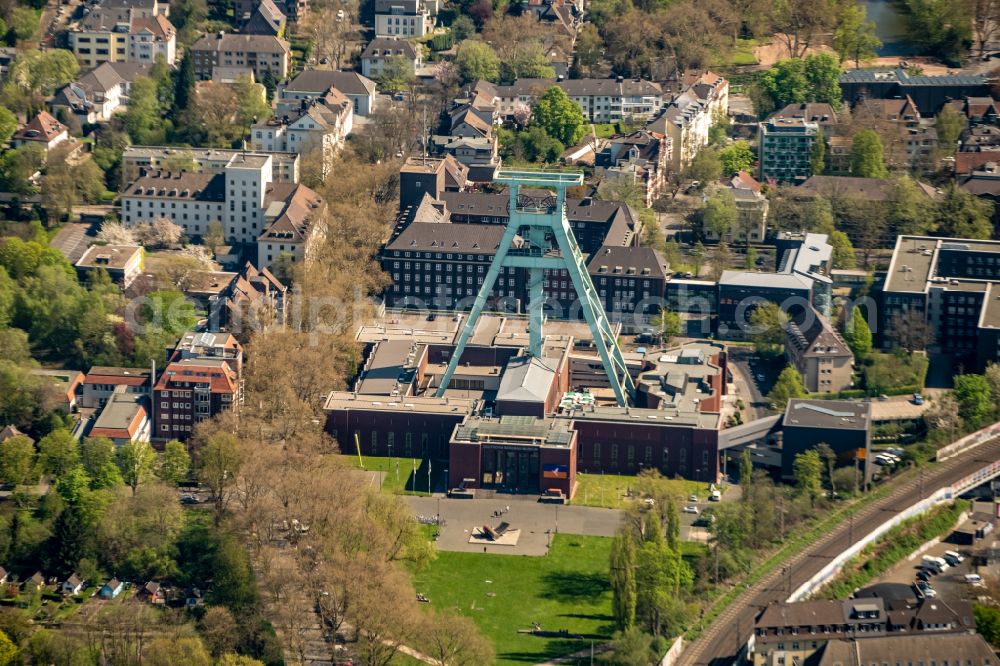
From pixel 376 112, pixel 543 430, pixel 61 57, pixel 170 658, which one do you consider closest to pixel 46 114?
pixel 61 57

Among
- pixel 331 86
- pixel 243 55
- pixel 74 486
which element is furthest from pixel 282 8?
pixel 74 486

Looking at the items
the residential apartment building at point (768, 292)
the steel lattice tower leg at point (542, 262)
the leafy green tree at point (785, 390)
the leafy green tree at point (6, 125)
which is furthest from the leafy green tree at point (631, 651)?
the leafy green tree at point (6, 125)

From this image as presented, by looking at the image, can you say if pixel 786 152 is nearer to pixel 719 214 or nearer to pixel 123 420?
pixel 719 214

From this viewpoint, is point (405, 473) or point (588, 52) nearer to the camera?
point (405, 473)

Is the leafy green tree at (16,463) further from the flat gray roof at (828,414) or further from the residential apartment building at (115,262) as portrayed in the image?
the flat gray roof at (828,414)

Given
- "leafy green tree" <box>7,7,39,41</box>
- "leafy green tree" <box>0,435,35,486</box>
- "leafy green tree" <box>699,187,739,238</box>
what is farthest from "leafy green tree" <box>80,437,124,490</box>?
"leafy green tree" <box>7,7,39,41</box>

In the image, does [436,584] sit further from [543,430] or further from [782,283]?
[782,283]

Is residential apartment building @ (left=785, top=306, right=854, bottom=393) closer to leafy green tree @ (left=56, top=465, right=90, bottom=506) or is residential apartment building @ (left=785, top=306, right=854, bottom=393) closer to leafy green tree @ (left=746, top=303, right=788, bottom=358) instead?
leafy green tree @ (left=746, top=303, right=788, bottom=358)
